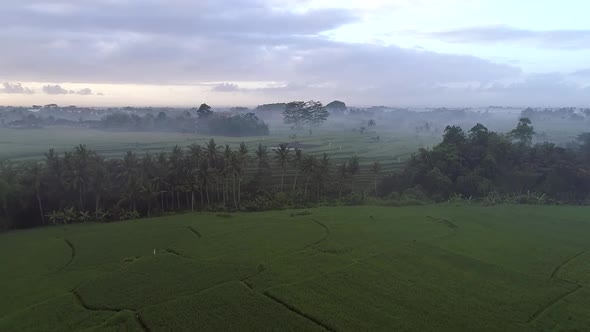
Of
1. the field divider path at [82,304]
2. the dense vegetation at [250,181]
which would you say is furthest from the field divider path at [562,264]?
the field divider path at [82,304]

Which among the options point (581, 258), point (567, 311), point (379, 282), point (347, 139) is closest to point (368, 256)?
point (379, 282)

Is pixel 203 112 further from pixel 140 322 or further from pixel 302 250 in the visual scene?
pixel 140 322

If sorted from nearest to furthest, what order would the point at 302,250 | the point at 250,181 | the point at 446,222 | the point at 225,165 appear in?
the point at 302,250
the point at 446,222
the point at 225,165
the point at 250,181

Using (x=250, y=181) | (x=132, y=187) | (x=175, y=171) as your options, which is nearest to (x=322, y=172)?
(x=250, y=181)

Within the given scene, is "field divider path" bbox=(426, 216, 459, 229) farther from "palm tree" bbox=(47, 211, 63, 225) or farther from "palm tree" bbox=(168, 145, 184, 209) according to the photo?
"palm tree" bbox=(47, 211, 63, 225)

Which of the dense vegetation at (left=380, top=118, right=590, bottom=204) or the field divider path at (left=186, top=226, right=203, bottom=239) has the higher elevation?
the dense vegetation at (left=380, top=118, right=590, bottom=204)

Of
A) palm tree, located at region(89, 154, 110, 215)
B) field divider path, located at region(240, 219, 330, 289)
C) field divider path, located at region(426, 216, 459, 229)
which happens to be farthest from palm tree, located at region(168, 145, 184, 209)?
field divider path, located at region(426, 216, 459, 229)
